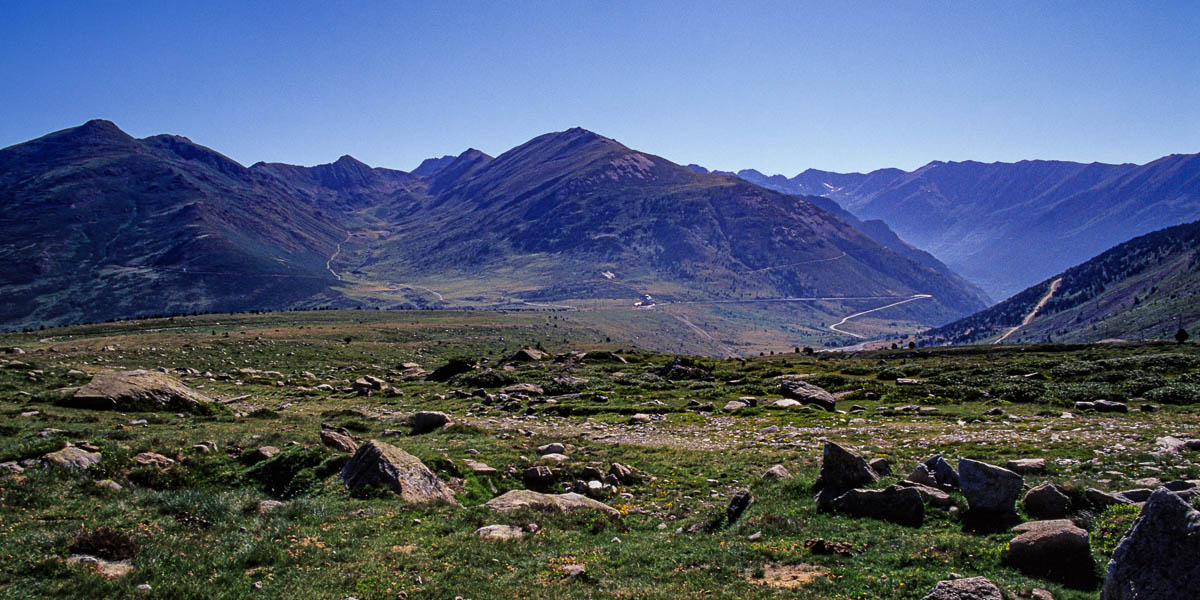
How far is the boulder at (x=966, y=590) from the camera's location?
9185 millimetres

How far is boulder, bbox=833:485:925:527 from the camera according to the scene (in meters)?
13.8

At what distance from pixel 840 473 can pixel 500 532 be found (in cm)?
943

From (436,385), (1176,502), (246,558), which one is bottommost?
(436,385)

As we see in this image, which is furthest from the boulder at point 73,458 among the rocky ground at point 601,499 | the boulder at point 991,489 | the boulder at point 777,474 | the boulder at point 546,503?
the boulder at point 991,489

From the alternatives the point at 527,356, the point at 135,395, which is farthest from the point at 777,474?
the point at 527,356

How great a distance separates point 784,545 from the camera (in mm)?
12906

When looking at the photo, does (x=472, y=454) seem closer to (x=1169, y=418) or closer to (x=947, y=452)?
(x=947, y=452)

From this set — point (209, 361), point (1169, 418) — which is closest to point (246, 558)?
point (1169, 418)

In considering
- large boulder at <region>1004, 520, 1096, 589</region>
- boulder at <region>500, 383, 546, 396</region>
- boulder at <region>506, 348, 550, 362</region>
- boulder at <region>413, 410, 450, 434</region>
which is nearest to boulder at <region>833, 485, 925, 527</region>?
large boulder at <region>1004, 520, 1096, 589</region>

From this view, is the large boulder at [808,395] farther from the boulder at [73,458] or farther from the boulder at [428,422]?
the boulder at [73,458]

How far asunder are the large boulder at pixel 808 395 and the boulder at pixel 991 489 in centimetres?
2399

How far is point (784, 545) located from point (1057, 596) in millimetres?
4846

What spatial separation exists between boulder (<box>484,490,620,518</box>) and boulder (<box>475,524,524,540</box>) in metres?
1.49

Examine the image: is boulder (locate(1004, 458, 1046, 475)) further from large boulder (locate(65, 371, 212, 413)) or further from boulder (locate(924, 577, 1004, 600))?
large boulder (locate(65, 371, 212, 413))
